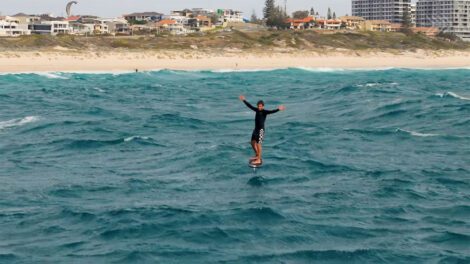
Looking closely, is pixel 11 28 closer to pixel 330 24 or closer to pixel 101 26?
pixel 101 26

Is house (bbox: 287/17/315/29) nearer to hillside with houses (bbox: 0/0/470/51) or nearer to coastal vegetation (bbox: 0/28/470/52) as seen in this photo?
hillside with houses (bbox: 0/0/470/51)

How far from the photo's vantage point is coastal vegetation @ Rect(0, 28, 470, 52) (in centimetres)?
10700

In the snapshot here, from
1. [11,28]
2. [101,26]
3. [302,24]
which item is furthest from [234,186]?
[302,24]

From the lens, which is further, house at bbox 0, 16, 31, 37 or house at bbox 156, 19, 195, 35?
house at bbox 156, 19, 195, 35

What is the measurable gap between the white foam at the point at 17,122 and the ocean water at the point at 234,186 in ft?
0.32

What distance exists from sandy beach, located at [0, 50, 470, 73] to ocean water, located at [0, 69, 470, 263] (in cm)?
5114

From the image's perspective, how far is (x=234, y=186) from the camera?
2216cm

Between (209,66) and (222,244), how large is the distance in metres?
84.6

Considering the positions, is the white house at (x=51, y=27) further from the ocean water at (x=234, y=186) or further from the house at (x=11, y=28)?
the ocean water at (x=234, y=186)

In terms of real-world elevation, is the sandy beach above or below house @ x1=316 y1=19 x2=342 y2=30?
below

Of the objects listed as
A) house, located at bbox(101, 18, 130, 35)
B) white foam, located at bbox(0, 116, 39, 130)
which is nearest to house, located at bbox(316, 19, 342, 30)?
house, located at bbox(101, 18, 130, 35)

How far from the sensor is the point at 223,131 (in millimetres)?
34594

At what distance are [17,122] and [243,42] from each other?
83547 mm

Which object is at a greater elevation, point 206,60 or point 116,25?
point 116,25
